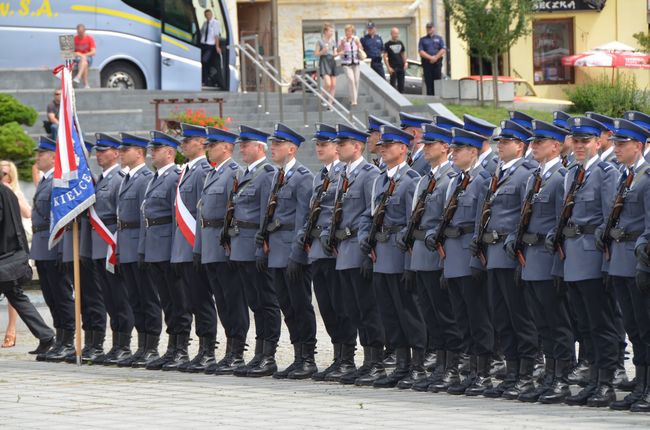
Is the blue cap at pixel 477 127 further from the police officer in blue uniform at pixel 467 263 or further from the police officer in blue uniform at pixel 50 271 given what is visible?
the police officer in blue uniform at pixel 50 271

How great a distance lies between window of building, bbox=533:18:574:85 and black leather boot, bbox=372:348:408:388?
36227 mm

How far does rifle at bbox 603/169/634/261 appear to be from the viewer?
37.5 feet

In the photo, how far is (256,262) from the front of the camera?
14.1 metres

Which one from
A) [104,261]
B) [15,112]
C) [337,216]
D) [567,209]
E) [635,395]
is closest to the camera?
[635,395]

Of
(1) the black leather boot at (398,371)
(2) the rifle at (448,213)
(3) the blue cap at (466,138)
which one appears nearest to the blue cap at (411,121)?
(3) the blue cap at (466,138)

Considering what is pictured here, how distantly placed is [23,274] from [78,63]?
48.5 ft

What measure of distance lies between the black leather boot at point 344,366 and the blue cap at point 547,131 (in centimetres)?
256

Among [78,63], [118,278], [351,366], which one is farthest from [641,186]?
[78,63]

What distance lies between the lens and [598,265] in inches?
458

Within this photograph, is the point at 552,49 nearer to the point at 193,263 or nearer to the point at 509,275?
the point at 193,263

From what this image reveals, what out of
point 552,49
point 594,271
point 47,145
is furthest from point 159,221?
point 552,49

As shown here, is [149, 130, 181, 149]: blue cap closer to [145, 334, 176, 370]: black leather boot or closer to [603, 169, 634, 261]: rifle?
[145, 334, 176, 370]: black leather boot

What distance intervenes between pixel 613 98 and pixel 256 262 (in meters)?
19.5

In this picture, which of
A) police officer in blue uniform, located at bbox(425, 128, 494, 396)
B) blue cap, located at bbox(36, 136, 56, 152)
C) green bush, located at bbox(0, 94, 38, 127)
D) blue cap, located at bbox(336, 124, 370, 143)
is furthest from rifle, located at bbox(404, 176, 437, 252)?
green bush, located at bbox(0, 94, 38, 127)
